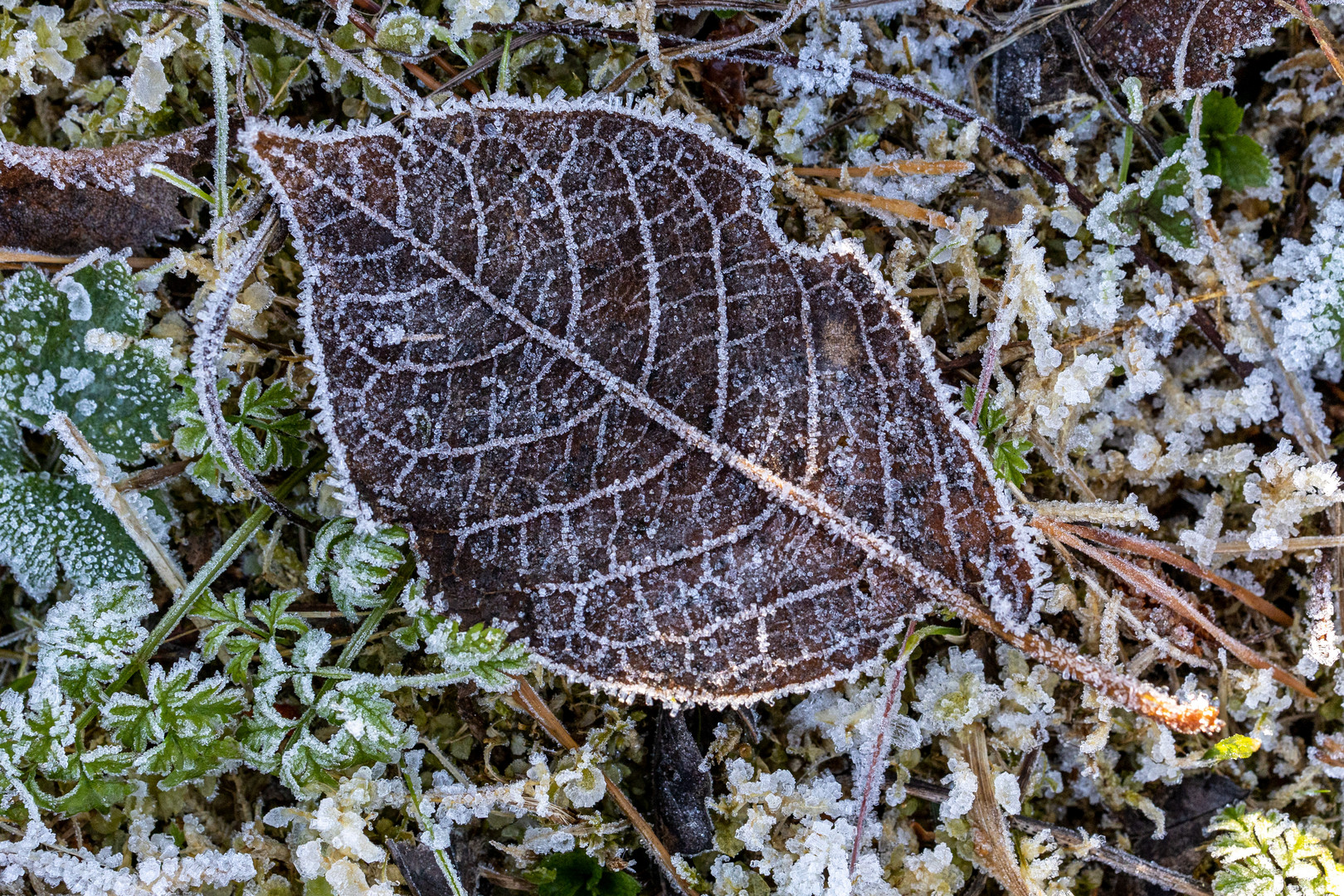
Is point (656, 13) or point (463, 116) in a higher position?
point (656, 13)

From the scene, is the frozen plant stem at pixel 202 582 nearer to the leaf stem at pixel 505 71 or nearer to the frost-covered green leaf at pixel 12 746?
the frost-covered green leaf at pixel 12 746

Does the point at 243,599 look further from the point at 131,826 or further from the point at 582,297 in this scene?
the point at 582,297

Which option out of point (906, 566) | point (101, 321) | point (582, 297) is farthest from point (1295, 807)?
point (101, 321)

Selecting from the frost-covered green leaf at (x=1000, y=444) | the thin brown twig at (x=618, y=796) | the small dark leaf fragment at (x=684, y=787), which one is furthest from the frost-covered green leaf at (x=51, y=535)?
the frost-covered green leaf at (x=1000, y=444)

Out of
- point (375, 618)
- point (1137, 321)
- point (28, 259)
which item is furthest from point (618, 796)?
point (28, 259)

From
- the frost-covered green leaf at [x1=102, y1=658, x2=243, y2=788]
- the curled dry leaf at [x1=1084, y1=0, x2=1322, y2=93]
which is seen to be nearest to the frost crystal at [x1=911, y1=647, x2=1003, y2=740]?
the curled dry leaf at [x1=1084, y1=0, x2=1322, y2=93]

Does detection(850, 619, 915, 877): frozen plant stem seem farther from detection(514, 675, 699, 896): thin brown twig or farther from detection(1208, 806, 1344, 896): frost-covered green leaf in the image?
detection(1208, 806, 1344, 896): frost-covered green leaf

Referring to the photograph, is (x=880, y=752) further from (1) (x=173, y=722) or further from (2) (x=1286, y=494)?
(1) (x=173, y=722)
